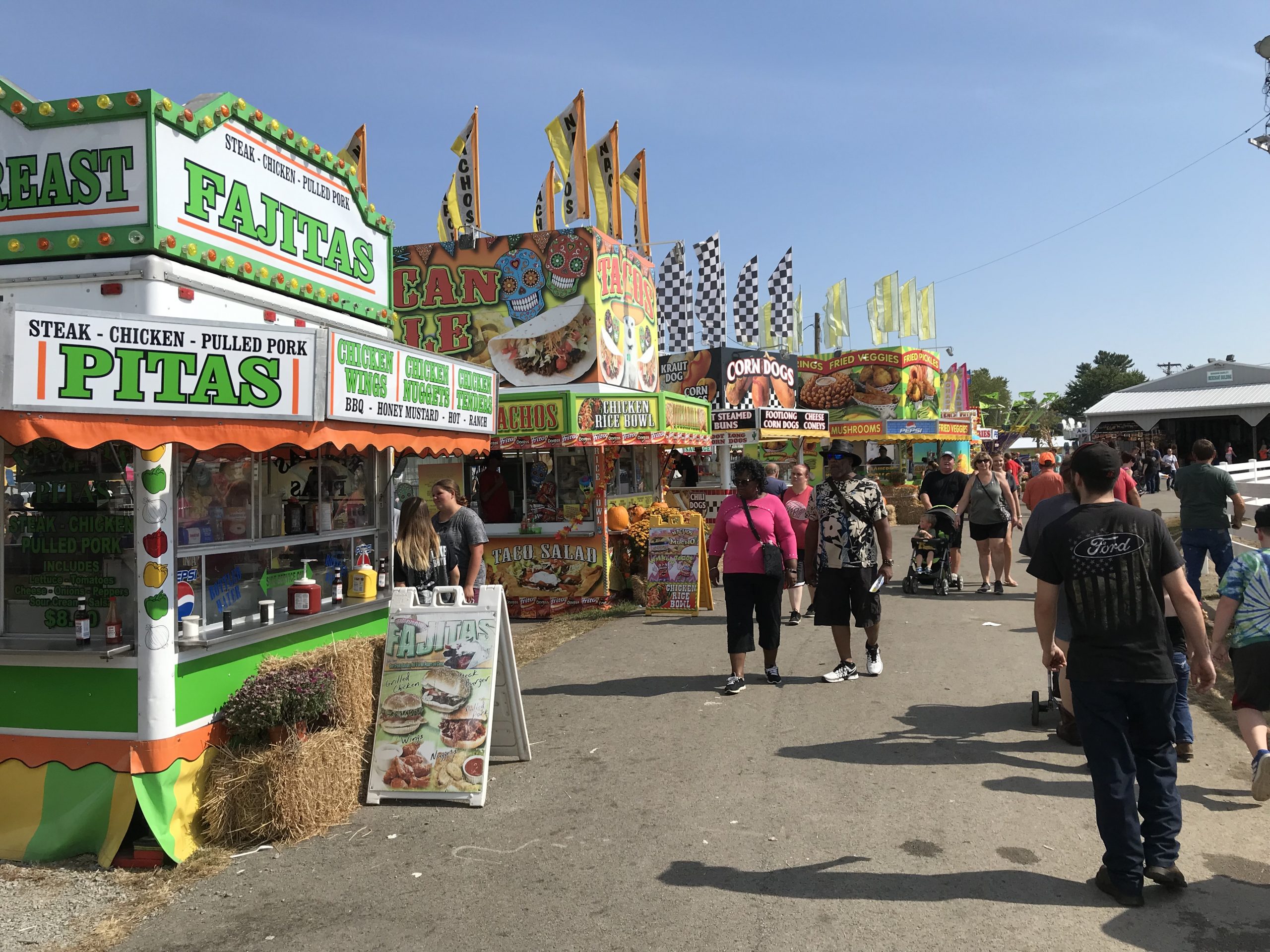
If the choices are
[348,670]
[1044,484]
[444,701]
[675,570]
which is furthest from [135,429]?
[1044,484]

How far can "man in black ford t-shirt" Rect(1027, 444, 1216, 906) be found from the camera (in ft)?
12.6

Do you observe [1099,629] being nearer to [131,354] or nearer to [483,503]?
[131,354]

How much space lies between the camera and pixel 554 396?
1188 centimetres

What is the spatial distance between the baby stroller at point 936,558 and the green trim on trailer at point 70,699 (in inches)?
395

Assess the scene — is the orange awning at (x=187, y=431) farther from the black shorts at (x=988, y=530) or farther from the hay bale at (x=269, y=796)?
the black shorts at (x=988, y=530)

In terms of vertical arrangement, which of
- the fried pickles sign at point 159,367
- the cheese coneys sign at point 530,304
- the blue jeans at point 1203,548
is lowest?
the blue jeans at point 1203,548

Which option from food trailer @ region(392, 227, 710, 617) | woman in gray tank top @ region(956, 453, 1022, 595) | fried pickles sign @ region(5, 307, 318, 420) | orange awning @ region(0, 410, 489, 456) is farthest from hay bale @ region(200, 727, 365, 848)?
woman in gray tank top @ region(956, 453, 1022, 595)

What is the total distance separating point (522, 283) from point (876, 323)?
25.4 m

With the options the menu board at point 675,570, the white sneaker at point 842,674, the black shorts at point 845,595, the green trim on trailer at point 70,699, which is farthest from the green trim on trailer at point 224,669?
the menu board at point 675,570

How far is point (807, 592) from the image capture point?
12875mm

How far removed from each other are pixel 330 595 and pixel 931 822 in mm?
4387

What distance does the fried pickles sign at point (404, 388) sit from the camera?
5141mm

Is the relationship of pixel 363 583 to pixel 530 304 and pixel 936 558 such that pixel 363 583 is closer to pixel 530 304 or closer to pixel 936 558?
pixel 530 304

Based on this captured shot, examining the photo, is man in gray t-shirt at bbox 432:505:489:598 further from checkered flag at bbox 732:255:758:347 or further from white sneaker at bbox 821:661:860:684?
checkered flag at bbox 732:255:758:347
